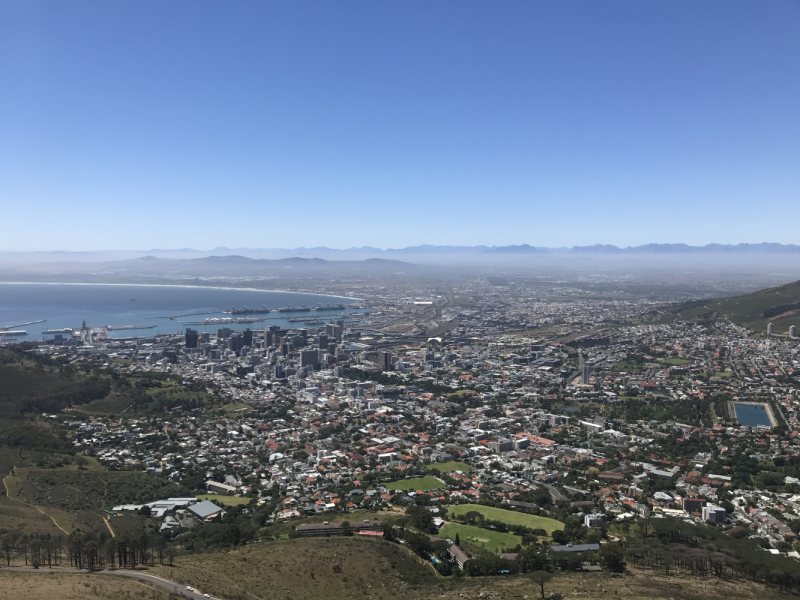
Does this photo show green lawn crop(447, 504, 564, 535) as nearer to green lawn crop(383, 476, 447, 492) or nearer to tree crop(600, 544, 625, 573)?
green lawn crop(383, 476, 447, 492)

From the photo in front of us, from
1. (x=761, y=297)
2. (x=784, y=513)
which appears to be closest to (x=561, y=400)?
(x=784, y=513)

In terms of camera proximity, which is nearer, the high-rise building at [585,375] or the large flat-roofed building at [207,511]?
the large flat-roofed building at [207,511]

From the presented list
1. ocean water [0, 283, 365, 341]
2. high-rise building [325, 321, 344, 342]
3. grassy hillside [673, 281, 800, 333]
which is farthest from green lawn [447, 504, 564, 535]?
ocean water [0, 283, 365, 341]

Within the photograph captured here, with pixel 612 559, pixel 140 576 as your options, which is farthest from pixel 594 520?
pixel 140 576

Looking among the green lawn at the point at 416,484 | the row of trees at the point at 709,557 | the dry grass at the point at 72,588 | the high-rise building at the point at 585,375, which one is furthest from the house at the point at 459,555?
the high-rise building at the point at 585,375

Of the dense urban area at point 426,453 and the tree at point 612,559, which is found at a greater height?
the tree at point 612,559

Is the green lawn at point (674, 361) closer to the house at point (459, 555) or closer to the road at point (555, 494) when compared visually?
the road at point (555, 494)
